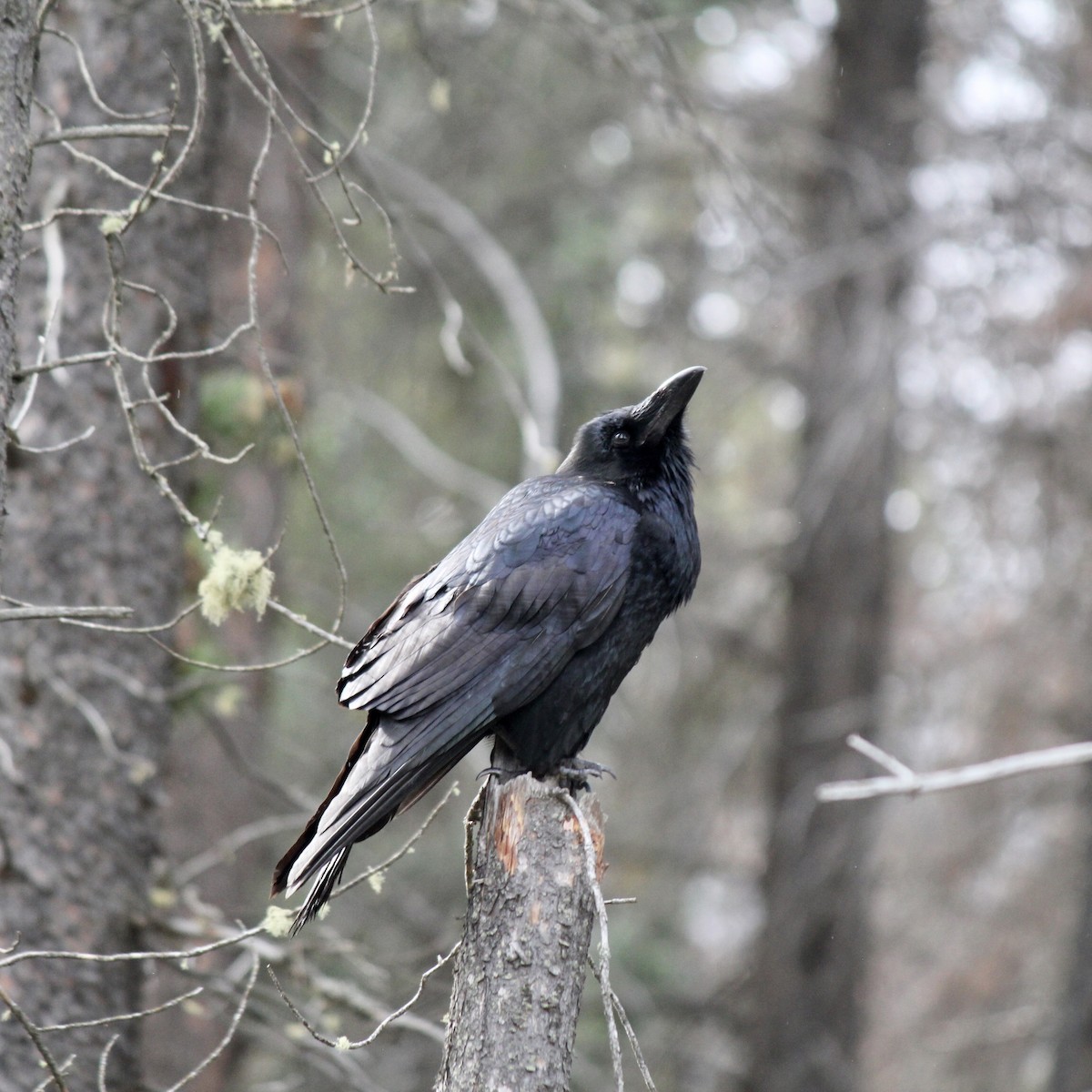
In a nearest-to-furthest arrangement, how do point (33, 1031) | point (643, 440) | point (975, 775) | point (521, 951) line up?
point (975, 775) < point (33, 1031) < point (521, 951) < point (643, 440)

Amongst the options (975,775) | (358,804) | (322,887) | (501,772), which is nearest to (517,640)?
(501,772)

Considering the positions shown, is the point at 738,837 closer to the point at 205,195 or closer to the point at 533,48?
the point at 533,48

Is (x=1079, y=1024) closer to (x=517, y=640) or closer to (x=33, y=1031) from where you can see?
(x=517, y=640)

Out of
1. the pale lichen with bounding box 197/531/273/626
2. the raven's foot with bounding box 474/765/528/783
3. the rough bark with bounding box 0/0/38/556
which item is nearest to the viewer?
the rough bark with bounding box 0/0/38/556

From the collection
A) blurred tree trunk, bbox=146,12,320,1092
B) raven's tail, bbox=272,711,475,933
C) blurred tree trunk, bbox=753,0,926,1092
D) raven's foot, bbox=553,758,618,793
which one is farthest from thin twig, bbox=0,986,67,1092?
blurred tree trunk, bbox=753,0,926,1092

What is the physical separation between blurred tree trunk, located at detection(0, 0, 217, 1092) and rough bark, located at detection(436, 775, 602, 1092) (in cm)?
159

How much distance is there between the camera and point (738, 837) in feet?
54.5

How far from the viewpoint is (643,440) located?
454 cm

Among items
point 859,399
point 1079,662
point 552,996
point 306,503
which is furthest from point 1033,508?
point 552,996

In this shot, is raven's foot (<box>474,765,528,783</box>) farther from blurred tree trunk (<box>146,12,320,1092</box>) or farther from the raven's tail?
blurred tree trunk (<box>146,12,320,1092</box>)

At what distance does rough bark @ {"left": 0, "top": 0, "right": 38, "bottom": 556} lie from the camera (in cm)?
265

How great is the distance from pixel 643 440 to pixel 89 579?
192cm

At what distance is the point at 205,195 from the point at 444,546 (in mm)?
5302

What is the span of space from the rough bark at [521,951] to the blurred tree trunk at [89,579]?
1589 millimetres
